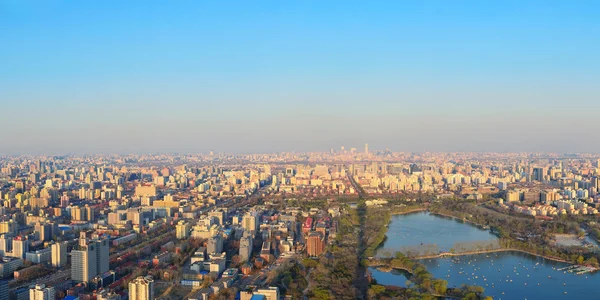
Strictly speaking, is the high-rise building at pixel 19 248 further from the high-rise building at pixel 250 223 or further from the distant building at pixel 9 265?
the high-rise building at pixel 250 223

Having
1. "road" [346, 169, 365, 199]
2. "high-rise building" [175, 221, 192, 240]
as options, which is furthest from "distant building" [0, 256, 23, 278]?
"road" [346, 169, 365, 199]

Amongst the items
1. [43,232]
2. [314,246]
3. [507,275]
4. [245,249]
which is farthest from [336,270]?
[43,232]

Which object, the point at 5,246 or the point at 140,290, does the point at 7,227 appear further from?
the point at 140,290

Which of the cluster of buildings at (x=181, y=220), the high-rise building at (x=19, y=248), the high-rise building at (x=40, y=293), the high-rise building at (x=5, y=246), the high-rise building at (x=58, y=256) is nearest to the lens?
the high-rise building at (x=40, y=293)

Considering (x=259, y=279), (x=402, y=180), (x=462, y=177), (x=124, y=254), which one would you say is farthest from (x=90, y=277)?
(x=462, y=177)

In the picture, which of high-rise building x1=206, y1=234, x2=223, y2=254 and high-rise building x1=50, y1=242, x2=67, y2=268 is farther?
high-rise building x1=206, y1=234, x2=223, y2=254

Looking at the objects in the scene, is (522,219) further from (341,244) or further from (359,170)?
(359,170)

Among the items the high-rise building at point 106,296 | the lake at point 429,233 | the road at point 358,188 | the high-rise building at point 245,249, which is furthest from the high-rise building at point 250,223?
the road at point 358,188

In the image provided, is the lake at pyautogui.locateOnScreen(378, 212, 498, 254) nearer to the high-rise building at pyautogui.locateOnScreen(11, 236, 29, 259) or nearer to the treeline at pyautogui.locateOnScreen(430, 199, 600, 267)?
the treeline at pyautogui.locateOnScreen(430, 199, 600, 267)
